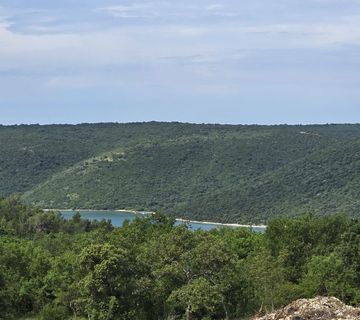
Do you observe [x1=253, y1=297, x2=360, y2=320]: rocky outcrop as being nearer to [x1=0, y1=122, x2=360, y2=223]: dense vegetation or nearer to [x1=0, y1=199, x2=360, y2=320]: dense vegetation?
[x1=0, y1=199, x2=360, y2=320]: dense vegetation

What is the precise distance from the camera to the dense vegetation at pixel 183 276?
33.7m

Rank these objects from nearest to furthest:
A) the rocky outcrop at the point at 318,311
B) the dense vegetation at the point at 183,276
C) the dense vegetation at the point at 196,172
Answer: the rocky outcrop at the point at 318,311
the dense vegetation at the point at 183,276
the dense vegetation at the point at 196,172

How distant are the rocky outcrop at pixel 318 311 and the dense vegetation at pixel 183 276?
720 centimetres

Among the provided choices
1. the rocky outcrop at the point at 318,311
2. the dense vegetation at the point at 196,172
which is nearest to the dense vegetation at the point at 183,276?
the rocky outcrop at the point at 318,311

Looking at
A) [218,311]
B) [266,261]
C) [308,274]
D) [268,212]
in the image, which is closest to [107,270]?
[218,311]

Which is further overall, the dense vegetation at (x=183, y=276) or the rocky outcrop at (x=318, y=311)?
the dense vegetation at (x=183, y=276)

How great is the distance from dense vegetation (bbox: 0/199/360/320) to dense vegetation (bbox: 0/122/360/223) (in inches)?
3161

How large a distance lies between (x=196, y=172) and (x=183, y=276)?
13902 centimetres

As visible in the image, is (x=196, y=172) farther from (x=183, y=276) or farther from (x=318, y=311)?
(x=318, y=311)

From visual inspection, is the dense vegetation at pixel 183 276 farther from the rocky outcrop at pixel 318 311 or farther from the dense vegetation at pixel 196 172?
the dense vegetation at pixel 196 172

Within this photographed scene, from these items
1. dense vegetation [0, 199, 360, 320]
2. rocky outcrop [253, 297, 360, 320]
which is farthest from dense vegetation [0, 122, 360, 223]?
rocky outcrop [253, 297, 360, 320]

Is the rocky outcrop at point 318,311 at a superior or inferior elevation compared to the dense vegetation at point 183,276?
superior

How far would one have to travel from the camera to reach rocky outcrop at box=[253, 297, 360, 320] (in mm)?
25984

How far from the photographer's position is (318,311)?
26.5m
